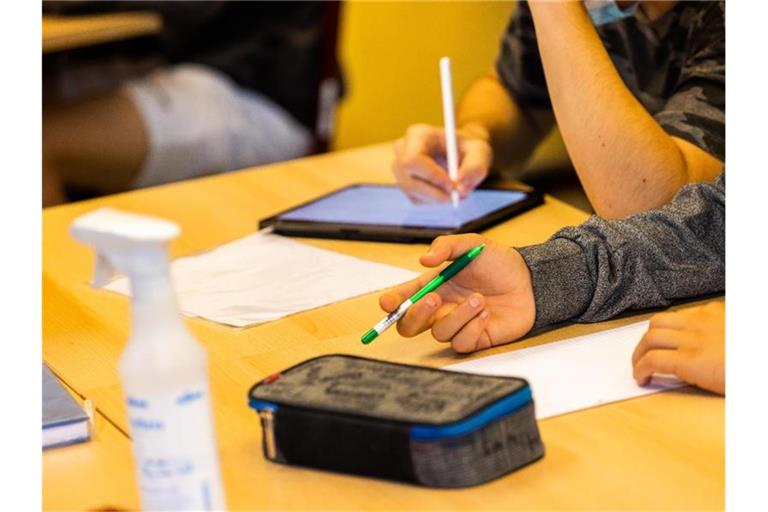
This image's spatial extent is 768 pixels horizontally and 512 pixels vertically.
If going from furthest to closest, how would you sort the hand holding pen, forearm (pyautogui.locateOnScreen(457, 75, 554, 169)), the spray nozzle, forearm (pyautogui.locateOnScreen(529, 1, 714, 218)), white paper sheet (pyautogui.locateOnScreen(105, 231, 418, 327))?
1. forearm (pyautogui.locateOnScreen(457, 75, 554, 169))
2. the hand holding pen
3. forearm (pyautogui.locateOnScreen(529, 1, 714, 218))
4. white paper sheet (pyautogui.locateOnScreen(105, 231, 418, 327))
5. the spray nozzle

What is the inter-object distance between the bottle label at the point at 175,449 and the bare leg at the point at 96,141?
274 cm

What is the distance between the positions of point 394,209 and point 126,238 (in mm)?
909

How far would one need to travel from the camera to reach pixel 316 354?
124cm

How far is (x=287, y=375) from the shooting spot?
101cm

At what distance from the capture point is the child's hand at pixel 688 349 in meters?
1.05

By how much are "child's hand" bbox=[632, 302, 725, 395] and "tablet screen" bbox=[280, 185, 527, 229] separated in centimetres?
53

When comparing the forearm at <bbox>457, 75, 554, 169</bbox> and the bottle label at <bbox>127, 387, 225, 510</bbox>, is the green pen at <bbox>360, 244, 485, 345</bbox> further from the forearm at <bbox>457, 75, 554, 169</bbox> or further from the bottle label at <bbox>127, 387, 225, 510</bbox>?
the forearm at <bbox>457, 75, 554, 169</bbox>

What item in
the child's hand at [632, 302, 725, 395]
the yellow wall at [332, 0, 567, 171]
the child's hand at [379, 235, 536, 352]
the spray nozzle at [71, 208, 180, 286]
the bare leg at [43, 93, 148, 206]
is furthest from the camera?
the bare leg at [43, 93, 148, 206]

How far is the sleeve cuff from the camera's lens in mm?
1227

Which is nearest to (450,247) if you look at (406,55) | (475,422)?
(475,422)

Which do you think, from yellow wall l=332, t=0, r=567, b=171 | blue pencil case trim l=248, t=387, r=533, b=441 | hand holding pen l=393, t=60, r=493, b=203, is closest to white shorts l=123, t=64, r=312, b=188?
yellow wall l=332, t=0, r=567, b=171

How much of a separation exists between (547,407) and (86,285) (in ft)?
2.17

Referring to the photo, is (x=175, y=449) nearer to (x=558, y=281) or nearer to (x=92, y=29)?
(x=558, y=281)
